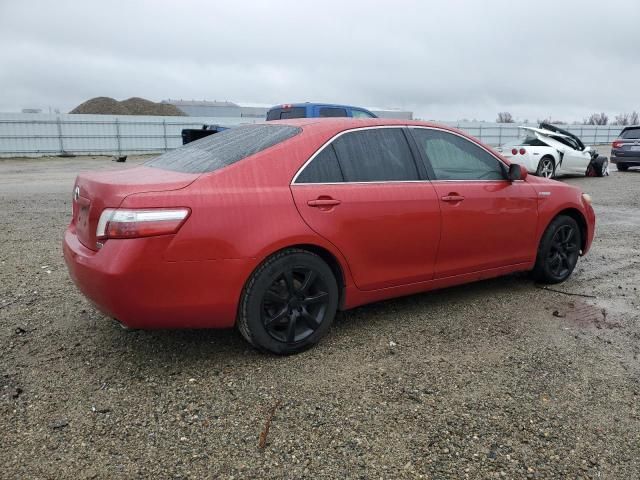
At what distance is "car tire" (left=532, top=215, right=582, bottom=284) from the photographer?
4871mm

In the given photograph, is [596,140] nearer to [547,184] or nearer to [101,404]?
[547,184]

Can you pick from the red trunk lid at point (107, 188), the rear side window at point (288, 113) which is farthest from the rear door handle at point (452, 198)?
the rear side window at point (288, 113)

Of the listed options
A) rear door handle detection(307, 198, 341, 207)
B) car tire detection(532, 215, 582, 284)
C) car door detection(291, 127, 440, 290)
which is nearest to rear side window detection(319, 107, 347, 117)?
car tire detection(532, 215, 582, 284)

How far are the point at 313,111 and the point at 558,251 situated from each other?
7643mm

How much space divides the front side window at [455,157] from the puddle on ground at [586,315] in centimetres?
120

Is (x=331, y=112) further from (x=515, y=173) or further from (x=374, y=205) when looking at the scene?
(x=374, y=205)

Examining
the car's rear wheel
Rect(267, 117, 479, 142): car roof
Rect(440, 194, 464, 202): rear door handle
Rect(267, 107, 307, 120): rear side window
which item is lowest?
the car's rear wheel

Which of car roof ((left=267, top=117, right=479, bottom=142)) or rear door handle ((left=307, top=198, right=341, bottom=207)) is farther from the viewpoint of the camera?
car roof ((left=267, top=117, right=479, bottom=142))

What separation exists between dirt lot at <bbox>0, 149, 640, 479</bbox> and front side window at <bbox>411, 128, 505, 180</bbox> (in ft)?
3.51

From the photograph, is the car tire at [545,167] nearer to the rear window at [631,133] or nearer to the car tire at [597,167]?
the car tire at [597,167]

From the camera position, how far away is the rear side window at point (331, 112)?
11812 millimetres

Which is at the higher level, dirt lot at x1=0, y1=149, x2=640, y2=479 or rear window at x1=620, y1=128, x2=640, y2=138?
rear window at x1=620, y1=128, x2=640, y2=138

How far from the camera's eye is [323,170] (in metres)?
3.57

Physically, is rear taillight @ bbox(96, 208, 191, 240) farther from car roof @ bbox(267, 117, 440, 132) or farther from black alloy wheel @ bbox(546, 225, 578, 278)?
black alloy wheel @ bbox(546, 225, 578, 278)
